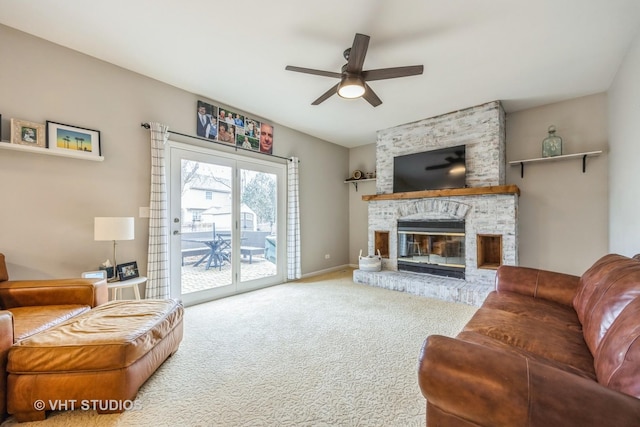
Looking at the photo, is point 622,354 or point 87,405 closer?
point 622,354

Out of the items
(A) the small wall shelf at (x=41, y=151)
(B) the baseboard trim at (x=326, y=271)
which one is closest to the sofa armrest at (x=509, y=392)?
(A) the small wall shelf at (x=41, y=151)

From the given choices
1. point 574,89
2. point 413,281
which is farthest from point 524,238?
point 574,89

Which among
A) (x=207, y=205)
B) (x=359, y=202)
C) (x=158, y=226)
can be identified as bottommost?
(x=158, y=226)

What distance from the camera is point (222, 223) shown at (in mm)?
3797

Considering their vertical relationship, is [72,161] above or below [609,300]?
above

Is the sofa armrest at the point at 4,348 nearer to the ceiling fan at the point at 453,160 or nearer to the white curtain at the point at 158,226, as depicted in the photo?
the white curtain at the point at 158,226

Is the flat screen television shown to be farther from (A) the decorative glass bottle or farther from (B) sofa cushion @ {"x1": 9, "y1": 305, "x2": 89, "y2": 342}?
(B) sofa cushion @ {"x1": 9, "y1": 305, "x2": 89, "y2": 342}

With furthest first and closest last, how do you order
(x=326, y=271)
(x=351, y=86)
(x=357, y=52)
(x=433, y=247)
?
(x=326, y=271) < (x=433, y=247) < (x=351, y=86) < (x=357, y=52)

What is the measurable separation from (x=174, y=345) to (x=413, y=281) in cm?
310

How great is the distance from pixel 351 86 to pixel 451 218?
8.75 feet

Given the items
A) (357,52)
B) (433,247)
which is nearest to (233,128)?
(357,52)

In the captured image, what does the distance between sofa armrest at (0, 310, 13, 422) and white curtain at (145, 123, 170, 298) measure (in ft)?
4.92

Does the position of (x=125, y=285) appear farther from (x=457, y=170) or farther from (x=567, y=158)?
(x=567, y=158)

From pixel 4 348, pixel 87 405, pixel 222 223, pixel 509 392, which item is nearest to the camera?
pixel 509 392
